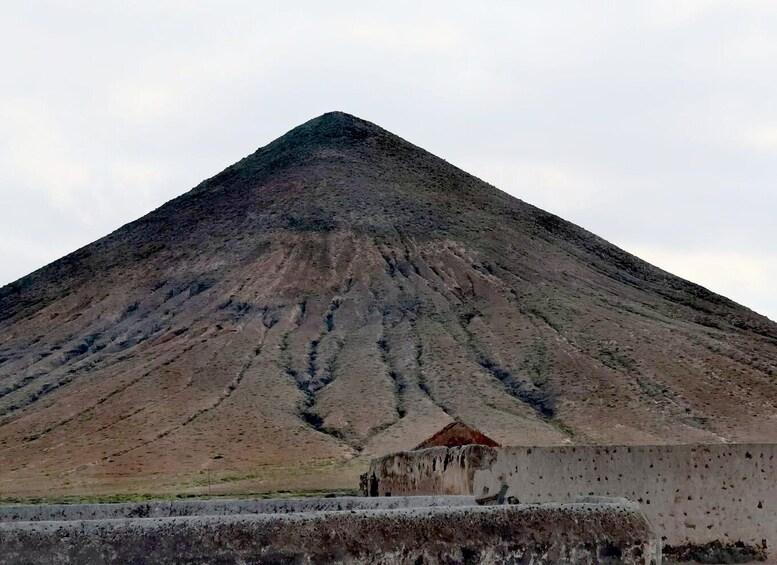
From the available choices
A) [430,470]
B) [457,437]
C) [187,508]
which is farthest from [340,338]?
[187,508]

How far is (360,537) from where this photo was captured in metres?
4.51

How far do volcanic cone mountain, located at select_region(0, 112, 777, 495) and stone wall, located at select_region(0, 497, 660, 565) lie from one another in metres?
42.8

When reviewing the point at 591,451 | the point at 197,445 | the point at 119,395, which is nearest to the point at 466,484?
the point at 591,451

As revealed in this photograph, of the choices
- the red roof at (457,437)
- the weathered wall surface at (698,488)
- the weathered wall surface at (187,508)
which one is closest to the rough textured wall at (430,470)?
the weathered wall surface at (698,488)

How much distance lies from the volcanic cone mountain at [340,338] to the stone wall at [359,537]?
141 ft

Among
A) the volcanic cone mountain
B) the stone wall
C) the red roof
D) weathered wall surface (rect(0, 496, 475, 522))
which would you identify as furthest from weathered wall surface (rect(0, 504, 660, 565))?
the volcanic cone mountain

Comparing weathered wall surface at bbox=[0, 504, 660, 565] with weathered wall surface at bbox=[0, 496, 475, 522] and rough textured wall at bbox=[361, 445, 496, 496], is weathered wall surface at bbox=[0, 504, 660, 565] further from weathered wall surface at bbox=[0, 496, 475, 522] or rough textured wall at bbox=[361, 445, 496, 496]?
rough textured wall at bbox=[361, 445, 496, 496]

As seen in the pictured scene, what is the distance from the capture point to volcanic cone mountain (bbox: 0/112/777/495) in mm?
56812

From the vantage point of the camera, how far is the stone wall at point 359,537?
14.0ft

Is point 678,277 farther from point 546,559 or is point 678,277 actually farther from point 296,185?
point 546,559

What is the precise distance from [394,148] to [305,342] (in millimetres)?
36928

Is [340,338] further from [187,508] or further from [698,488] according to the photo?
[187,508]

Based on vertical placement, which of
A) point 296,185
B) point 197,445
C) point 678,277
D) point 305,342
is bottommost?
point 197,445

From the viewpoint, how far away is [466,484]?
584 inches
